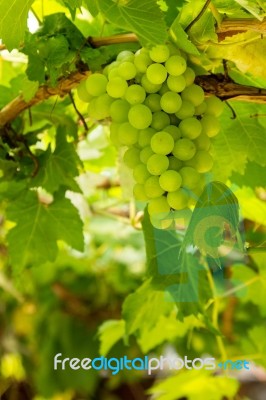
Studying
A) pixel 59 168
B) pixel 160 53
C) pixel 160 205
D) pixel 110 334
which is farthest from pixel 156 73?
pixel 110 334

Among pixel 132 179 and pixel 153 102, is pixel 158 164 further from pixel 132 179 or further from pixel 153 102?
pixel 132 179

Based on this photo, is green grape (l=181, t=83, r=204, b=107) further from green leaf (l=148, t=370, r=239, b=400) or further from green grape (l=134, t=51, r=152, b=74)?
green leaf (l=148, t=370, r=239, b=400)

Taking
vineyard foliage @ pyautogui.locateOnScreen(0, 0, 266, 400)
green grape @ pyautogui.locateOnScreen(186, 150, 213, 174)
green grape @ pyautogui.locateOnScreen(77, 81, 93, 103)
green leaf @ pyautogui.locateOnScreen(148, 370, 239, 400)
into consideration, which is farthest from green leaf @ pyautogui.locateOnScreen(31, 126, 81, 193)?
green leaf @ pyautogui.locateOnScreen(148, 370, 239, 400)

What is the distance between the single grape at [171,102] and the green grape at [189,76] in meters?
0.02

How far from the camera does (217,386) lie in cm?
110

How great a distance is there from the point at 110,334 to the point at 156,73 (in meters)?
0.58

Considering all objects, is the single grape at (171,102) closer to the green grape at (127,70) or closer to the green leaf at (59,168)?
the green grape at (127,70)

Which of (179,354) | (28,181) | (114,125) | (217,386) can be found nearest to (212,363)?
(217,386)

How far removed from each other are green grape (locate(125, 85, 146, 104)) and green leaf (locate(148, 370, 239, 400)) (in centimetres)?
60

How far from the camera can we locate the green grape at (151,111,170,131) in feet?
1.98

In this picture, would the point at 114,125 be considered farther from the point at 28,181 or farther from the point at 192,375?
the point at 192,375

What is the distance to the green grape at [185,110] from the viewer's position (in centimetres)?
60

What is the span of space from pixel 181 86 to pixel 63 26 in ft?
0.60

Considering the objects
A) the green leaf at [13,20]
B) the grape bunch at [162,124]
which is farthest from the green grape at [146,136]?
the green leaf at [13,20]
